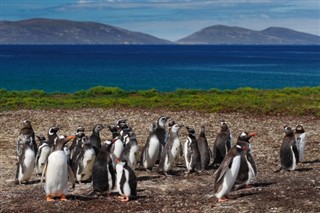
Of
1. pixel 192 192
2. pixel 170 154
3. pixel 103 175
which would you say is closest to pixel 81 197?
pixel 103 175

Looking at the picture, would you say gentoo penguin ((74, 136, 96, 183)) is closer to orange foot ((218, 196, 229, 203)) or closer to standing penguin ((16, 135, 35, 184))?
standing penguin ((16, 135, 35, 184))

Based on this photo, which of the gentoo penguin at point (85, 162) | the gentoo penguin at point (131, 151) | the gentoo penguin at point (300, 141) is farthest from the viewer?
the gentoo penguin at point (300, 141)

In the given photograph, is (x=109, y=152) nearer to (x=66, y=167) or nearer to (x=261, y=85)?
(x=66, y=167)

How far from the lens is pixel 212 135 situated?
21.9m

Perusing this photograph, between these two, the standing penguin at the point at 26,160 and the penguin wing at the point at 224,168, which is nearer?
the penguin wing at the point at 224,168

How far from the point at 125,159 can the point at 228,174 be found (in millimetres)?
2270

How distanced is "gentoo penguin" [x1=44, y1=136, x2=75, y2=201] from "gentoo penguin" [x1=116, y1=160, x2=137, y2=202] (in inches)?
43.0

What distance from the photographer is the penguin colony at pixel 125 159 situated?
12.2 metres

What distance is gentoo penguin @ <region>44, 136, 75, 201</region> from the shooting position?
12.1 meters

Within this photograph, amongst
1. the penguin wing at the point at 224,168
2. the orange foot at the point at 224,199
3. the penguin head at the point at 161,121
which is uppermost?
the penguin head at the point at 161,121

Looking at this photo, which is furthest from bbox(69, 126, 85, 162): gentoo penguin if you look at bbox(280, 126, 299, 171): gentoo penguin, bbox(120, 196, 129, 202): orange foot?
bbox(280, 126, 299, 171): gentoo penguin

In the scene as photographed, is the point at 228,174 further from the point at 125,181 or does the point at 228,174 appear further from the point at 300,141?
the point at 300,141

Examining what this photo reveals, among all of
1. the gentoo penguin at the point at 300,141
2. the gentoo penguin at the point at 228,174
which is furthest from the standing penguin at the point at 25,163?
the gentoo penguin at the point at 300,141

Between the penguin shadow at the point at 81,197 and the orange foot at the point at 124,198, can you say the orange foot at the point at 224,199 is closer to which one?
the orange foot at the point at 124,198
